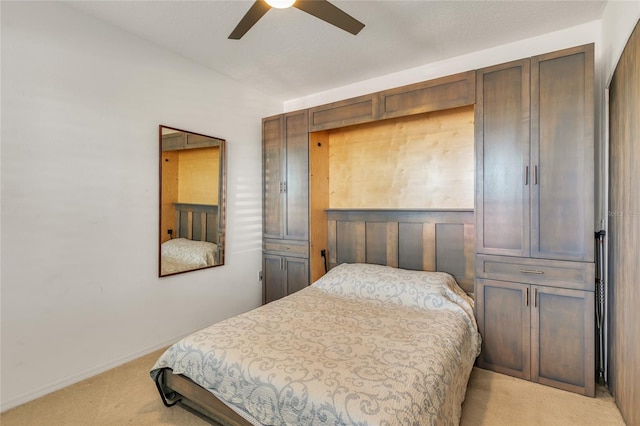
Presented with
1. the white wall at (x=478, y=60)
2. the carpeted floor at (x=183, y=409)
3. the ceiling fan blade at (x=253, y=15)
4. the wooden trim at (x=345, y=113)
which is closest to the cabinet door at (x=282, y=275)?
the wooden trim at (x=345, y=113)

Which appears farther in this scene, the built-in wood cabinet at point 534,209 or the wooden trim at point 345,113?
the wooden trim at point 345,113

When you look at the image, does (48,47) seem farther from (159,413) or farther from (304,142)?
(159,413)

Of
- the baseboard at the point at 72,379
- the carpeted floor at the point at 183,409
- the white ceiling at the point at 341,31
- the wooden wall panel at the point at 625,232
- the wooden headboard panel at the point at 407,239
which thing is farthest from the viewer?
the wooden headboard panel at the point at 407,239

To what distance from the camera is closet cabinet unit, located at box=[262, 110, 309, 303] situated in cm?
332

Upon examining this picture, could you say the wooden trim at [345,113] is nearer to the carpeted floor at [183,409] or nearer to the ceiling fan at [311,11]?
the ceiling fan at [311,11]

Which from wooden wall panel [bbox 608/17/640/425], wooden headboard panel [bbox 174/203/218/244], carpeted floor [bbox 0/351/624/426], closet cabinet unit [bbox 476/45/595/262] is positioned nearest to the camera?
wooden wall panel [bbox 608/17/640/425]

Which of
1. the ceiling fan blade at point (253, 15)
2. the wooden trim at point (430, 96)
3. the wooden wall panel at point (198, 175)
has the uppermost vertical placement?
the ceiling fan blade at point (253, 15)

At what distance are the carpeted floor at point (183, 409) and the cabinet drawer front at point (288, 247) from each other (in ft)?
5.49

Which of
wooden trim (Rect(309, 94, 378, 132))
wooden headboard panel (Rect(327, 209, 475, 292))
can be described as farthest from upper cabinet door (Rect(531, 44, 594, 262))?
wooden trim (Rect(309, 94, 378, 132))

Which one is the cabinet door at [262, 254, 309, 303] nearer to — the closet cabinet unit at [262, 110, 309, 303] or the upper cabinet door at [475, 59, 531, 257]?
the closet cabinet unit at [262, 110, 309, 303]

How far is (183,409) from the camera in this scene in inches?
75.3

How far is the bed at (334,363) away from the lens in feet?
4.30

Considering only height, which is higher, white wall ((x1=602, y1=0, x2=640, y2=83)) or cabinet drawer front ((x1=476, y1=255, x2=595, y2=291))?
white wall ((x1=602, y1=0, x2=640, y2=83))

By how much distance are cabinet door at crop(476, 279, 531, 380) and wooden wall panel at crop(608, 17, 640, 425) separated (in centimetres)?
47
